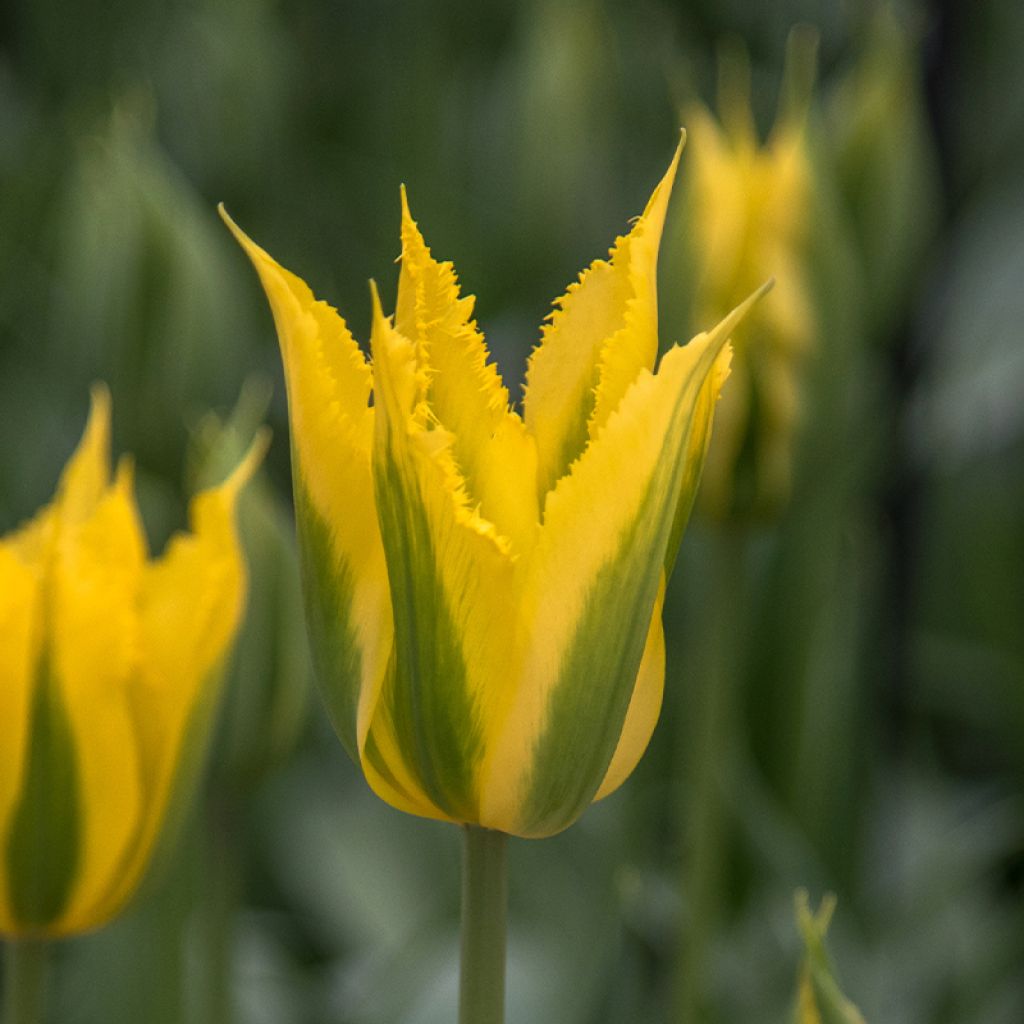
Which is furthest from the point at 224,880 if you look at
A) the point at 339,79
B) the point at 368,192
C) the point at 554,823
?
the point at 339,79

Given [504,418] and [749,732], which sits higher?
[749,732]

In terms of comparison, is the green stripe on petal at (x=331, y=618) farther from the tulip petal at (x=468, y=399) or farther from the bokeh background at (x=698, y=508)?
the bokeh background at (x=698, y=508)

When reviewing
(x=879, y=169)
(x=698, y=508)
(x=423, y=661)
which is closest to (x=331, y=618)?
(x=423, y=661)

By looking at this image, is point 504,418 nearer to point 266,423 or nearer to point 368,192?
point 266,423

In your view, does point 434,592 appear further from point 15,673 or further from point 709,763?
point 709,763

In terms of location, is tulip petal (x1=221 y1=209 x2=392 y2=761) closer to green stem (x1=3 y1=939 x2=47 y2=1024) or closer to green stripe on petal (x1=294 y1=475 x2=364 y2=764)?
green stripe on petal (x1=294 y1=475 x2=364 y2=764)

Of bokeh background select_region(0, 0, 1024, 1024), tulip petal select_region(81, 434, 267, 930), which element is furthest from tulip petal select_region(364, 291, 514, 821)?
bokeh background select_region(0, 0, 1024, 1024)
